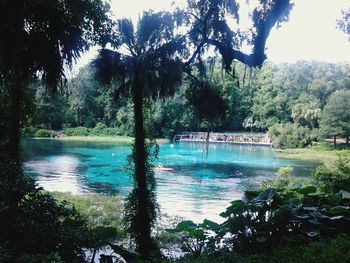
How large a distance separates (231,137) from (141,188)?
131 ft

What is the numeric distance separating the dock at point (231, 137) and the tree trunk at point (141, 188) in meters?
37.4

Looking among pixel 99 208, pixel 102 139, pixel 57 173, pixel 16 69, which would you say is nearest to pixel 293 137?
pixel 102 139

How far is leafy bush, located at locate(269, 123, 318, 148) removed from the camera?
38.9 m

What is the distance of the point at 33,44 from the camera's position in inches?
182

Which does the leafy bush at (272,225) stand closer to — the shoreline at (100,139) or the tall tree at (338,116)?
the tall tree at (338,116)

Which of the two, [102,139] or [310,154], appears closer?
[310,154]

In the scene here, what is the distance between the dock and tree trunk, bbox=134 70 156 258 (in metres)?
37.4

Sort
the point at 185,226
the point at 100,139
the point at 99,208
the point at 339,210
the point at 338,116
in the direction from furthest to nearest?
the point at 100,139 < the point at 338,116 < the point at 99,208 < the point at 185,226 < the point at 339,210

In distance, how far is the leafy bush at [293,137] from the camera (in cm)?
3894

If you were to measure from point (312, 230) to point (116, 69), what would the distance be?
4.35 meters

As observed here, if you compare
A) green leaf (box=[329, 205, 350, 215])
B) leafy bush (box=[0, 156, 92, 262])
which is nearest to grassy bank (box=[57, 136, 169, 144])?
green leaf (box=[329, 205, 350, 215])

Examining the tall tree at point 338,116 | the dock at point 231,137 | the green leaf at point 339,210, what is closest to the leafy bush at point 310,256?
the green leaf at point 339,210

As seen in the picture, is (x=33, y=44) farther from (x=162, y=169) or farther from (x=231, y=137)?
(x=231, y=137)

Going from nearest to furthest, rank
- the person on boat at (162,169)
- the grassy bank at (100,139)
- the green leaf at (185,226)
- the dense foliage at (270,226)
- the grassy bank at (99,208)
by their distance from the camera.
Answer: the dense foliage at (270,226) → the green leaf at (185,226) → the grassy bank at (99,208) → the person on boat at (162,169) → the grassy bank at (100,139)
